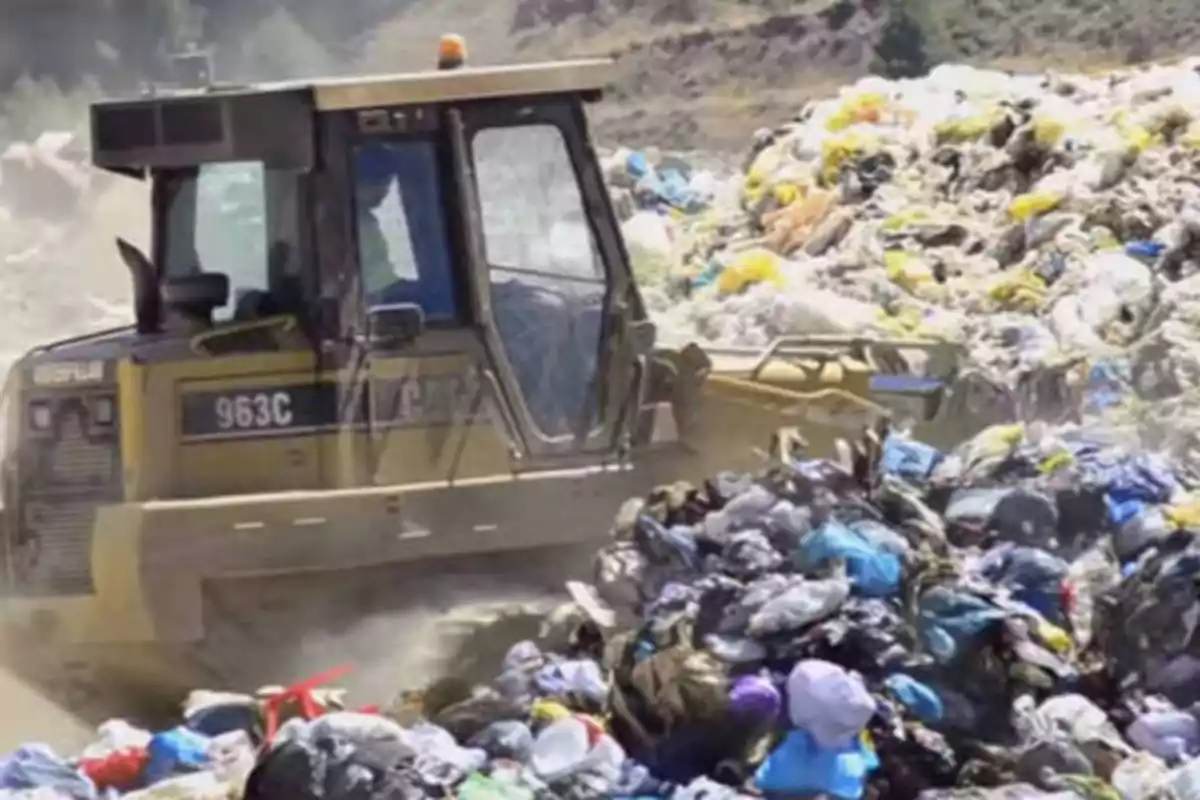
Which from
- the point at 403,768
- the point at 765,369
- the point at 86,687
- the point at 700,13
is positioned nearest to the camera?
the point at 403,768

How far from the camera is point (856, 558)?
612cm

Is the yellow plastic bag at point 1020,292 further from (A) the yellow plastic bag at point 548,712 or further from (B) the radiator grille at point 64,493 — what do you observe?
(A) the yellow plastic bag at point 548,712

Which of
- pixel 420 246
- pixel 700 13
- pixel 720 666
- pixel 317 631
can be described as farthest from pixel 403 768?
pixel 700 13

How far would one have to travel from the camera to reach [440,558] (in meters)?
6.68

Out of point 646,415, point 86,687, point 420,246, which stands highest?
point 420,246

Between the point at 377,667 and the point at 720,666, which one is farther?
the point at 377,667

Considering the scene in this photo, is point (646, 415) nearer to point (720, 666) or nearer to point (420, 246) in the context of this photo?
point (420, 246)

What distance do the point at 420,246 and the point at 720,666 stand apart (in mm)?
1738

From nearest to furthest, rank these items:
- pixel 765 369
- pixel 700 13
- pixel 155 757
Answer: pixel 155 757
pixel 765 369
pixel 700 13

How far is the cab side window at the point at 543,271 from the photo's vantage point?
6.91 m

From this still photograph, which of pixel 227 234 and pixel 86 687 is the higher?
pixel 227 234

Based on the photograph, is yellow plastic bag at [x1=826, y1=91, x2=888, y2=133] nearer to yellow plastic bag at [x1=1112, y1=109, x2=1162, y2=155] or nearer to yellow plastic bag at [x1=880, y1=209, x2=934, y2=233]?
yellow plastic bag at [x1=880, y1=209, x2=934, y2=233]

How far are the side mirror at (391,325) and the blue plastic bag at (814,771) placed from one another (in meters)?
1.86

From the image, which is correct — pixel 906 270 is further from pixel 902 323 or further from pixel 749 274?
pixel 902 323
